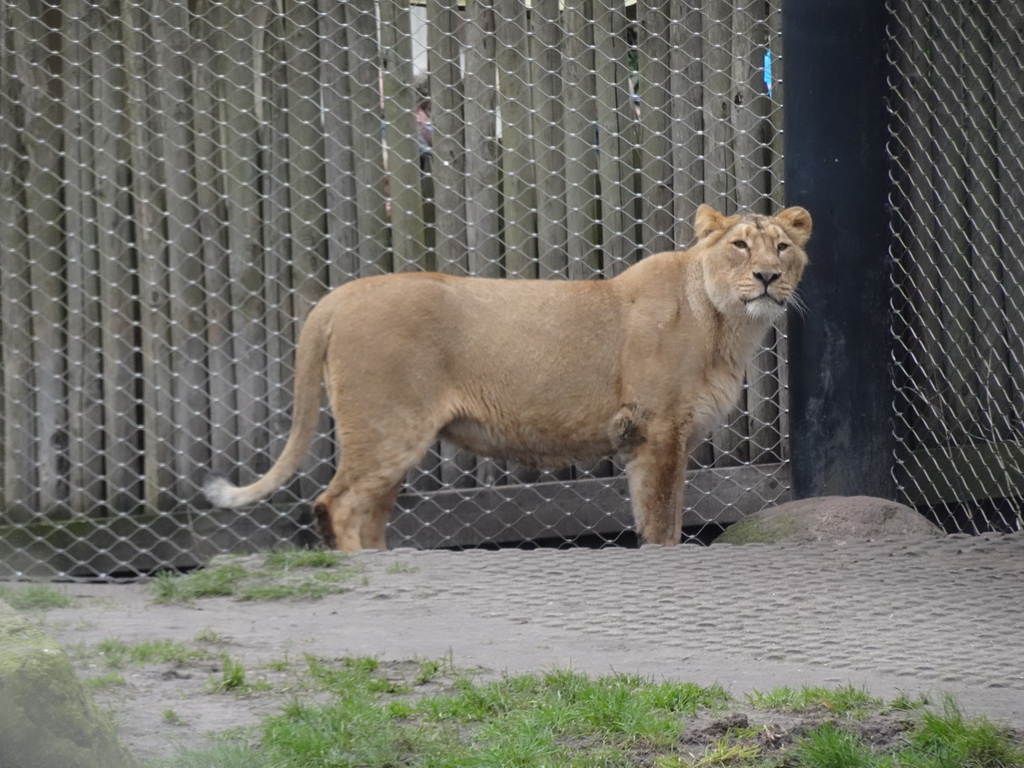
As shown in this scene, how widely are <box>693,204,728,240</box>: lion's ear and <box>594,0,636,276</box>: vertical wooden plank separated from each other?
476mm

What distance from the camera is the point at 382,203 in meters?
6.27

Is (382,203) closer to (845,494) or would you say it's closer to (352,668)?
(845,494)

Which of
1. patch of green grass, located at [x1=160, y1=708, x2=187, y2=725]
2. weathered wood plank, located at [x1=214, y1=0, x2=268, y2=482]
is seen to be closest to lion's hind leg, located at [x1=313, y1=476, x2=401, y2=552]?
weathered wood plank, located at [x1=214, y1=0, x2=268, y2=482]

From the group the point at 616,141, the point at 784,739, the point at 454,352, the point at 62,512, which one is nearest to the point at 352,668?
the point at 784,739

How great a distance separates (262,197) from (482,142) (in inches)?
42.6

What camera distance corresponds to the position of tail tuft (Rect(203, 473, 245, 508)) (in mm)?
5590

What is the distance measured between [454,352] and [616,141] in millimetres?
1402

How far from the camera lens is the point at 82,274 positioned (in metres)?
6.14

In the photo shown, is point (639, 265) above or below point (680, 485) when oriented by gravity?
above

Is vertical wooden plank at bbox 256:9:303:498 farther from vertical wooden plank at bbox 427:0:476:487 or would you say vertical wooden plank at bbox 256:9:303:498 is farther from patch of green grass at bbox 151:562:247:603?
patch of green grass at bbox 151:562:247:603

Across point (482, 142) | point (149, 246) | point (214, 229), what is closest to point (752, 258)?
point (482, 142)

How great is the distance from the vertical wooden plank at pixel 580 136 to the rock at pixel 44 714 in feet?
14.4

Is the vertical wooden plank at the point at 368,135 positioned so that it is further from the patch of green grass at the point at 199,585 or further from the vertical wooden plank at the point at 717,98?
the patch of green grass at the point at 199,585

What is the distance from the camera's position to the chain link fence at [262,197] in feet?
19.9
